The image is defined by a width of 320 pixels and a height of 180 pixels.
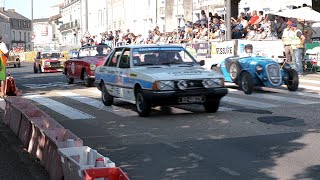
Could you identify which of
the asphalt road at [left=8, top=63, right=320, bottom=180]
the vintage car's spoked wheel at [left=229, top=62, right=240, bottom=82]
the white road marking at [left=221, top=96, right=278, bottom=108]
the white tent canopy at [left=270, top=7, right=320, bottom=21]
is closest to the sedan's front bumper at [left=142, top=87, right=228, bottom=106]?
the asphalt road at [left=8, top=63, right=320, bottom=180]

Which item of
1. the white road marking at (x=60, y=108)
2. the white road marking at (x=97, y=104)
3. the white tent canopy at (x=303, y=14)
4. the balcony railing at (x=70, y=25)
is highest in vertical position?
the balcony railing at (x=70, y=25)

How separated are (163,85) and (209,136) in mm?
2044

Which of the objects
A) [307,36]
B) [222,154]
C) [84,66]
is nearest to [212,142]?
[222,154]

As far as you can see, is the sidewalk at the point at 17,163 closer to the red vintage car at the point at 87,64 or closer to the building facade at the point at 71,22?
the red vintage car at the point at 87,64

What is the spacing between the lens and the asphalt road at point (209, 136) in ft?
23.0

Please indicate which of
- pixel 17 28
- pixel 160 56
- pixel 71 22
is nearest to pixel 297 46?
pixel 160 56

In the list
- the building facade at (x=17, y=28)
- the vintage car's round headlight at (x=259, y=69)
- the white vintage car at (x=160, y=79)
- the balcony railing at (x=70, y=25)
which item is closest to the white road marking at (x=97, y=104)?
the white vintage car at (x=160, y=79)

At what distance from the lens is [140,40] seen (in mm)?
33375

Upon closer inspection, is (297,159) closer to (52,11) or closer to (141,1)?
(141,1)

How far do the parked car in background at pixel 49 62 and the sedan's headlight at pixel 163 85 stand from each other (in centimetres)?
2199

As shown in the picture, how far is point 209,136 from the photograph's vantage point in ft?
30.2

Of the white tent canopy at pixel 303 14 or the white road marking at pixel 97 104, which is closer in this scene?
the white road marking at pixel 97 104

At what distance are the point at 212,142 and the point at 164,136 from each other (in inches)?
37.7

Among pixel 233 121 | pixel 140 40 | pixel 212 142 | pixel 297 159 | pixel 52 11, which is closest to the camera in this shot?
pixel 297 159
